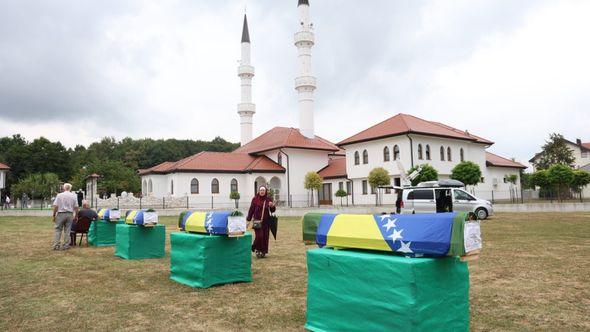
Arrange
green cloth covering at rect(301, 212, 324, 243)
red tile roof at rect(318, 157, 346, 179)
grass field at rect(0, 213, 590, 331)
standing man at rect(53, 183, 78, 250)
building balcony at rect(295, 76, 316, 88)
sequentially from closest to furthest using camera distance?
1. grass field at rect(0, 213, 590, 331)
2. green cloth covering at rect(301, 212, 324, 243)
3. standing man at rect(53, 183, 78, 250)
4. red tile roof at rect(318, 157, 346, 179)
5. building balcony at rect(295, 76, 316, 88)

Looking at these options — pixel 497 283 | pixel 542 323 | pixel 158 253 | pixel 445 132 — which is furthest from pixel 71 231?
pixel 445 132

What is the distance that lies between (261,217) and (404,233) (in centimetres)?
604

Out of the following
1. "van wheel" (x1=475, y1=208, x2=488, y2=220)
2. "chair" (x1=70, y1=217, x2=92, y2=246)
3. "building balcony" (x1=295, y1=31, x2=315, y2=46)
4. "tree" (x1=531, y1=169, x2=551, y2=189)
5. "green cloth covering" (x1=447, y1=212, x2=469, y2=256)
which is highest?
"building balcony" (x1=295, y1=31, x2=315, y2=46)

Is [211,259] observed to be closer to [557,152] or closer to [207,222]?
[207,222]

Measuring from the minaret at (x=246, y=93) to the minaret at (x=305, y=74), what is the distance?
7472mm

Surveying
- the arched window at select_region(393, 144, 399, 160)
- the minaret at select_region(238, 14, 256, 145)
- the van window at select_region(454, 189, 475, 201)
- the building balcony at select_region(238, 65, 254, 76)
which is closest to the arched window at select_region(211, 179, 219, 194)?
the minaret at select_region(238, 14, 256, 145)

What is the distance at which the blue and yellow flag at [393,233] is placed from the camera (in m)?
3.77

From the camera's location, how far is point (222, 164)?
132ft

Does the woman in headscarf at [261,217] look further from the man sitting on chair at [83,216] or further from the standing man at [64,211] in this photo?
the man sitting on chair at [83,216]

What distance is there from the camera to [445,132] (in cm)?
3606

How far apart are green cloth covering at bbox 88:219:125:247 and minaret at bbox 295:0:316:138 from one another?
3308cm

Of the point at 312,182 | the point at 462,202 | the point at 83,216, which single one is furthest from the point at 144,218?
the point at 312,182

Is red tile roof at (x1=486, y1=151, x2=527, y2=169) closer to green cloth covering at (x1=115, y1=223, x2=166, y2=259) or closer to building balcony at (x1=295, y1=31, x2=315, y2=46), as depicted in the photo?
building balcony at (x1=295, y1=31, x2=315, y2=46)

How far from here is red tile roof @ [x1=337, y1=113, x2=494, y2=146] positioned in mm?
33469
